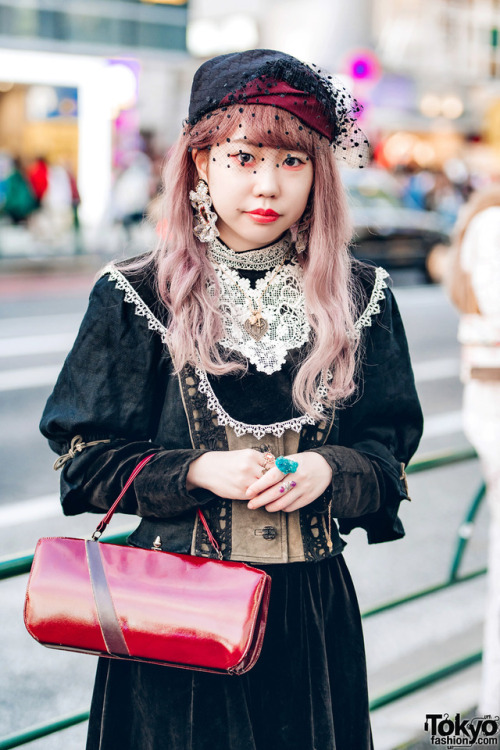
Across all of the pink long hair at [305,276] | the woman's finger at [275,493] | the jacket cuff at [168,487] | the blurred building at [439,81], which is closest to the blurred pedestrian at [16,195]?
the blurred building at [439,81]

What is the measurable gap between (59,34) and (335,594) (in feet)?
69.5

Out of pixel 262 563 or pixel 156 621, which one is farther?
pixel 262 563

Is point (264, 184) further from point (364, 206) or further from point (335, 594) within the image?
point (364, 206)

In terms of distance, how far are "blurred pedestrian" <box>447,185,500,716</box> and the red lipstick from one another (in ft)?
4.43

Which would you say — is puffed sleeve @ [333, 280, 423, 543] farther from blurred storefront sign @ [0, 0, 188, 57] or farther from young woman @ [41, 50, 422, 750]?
blurred storefront sign @ [0, 0, 188, 57]

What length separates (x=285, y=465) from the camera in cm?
147

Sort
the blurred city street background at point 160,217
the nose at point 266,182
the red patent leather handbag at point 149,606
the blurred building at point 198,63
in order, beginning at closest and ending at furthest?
the red patent leather handbag at point 149,606
the nose at point 266,182
the blurred city street background at point 160,217
the blurred building at point 198,63

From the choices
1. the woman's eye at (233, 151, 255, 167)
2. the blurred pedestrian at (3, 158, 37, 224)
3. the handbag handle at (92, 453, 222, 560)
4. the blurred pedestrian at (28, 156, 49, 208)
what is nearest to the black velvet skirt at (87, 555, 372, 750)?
the handbag handle at (92, 453, 222, 560)

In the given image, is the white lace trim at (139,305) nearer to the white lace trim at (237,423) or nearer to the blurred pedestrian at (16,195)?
the white lace trim at (237,423)

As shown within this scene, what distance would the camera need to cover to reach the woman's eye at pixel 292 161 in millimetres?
1551

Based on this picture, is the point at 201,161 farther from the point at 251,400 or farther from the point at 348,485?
the point at 348,485

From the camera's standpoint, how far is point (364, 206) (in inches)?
522

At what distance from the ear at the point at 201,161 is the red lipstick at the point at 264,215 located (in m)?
0.14

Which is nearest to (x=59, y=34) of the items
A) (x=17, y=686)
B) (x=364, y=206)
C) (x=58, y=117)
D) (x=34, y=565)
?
(x=58, y=117)
